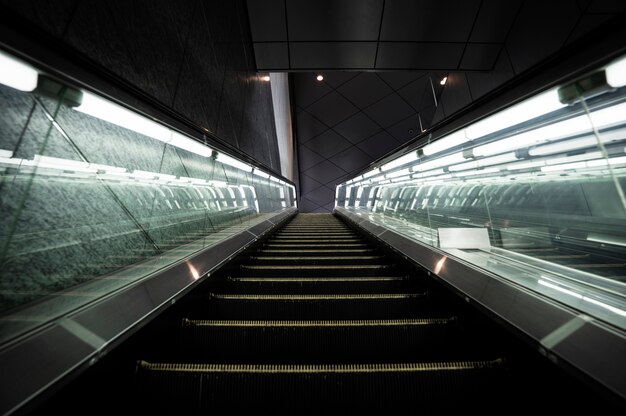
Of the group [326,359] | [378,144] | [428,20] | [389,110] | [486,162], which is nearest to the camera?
[326,359]

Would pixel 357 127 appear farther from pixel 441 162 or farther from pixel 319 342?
pixel 319 342

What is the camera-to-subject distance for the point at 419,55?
4582 mm

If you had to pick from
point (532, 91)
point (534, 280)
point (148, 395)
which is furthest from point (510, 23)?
point (148, 395)

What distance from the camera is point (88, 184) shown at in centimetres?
177

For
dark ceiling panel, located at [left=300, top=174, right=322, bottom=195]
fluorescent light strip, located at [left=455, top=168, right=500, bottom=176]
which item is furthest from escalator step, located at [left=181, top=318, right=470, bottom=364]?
dark ceiling panel, located at [left=300, top=174, right=322, bottom=195]

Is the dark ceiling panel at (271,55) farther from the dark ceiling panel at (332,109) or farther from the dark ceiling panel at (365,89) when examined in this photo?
the dark ceiling panel at (332,109)

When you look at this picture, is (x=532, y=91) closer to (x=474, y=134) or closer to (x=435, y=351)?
(x=474, y=134)

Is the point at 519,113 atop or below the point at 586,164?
below

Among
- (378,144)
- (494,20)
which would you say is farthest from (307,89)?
(494,20)

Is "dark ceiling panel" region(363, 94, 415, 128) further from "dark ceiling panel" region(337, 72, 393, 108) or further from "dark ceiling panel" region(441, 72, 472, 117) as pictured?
"dark ceiling panel" region(441, 72, 472, 117)

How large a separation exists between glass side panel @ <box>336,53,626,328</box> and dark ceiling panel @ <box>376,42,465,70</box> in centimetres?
245

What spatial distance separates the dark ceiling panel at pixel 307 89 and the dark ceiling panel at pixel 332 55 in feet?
14.3

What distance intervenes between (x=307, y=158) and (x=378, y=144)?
3.42 metres

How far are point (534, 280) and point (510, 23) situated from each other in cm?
457
